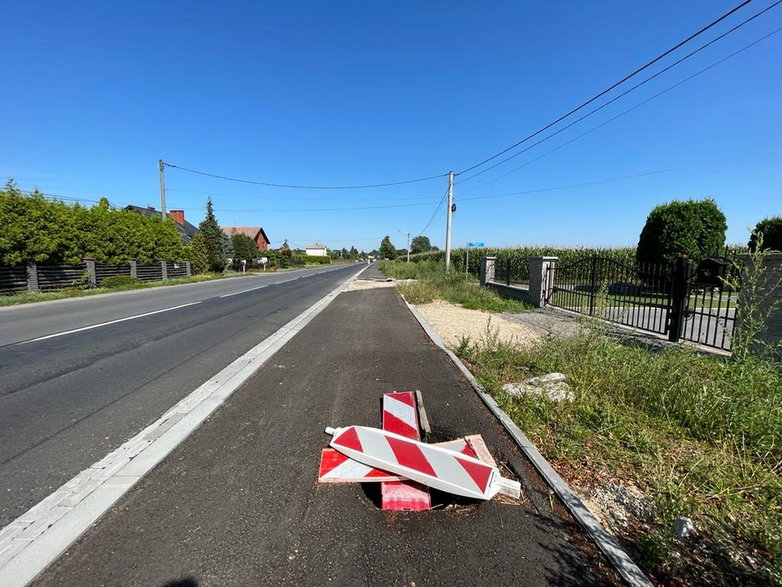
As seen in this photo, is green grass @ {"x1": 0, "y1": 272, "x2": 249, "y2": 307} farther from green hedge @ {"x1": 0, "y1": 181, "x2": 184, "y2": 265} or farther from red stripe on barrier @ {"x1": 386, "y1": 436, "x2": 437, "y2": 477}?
red stripe on barrier @ {"x1": 386, "y1": 436, "x2": 437, "y2": 477}

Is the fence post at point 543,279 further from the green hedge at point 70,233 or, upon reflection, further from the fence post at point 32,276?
the fence post at point 32,276

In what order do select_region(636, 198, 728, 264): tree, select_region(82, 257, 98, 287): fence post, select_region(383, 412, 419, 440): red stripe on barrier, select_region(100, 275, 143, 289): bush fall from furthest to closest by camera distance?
select_region(100, 275, 143, 289): bush < select_region(82, 257, 98, 287): fence post < select_region(636, 198, 728, 264): tree < select_region(383, 412, 419, 440): red stripe on barrier

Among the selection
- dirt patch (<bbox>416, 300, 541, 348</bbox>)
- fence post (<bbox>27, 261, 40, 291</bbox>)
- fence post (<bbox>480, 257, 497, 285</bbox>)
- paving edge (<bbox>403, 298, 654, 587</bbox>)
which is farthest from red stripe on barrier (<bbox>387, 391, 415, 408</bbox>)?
fence post (<bbox>27, 261, 40, 291</bbox>)

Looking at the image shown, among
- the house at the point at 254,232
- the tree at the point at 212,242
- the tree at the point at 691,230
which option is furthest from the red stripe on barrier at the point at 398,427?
the house at the point at 254,232

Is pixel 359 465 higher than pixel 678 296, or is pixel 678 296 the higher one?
pixel 678 296

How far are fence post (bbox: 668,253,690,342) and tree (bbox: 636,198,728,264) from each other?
8.17 metres

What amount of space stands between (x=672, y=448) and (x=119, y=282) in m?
25.8

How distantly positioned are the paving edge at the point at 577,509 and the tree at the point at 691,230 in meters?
14.2

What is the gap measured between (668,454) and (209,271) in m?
40.3

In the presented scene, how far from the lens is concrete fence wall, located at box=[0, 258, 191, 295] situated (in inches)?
629

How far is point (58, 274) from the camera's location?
18.1 meters

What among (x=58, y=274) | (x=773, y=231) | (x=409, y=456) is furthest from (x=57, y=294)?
(x=773, y=231)

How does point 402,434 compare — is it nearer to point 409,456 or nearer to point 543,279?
point 409,456

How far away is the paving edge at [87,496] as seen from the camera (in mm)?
1958
